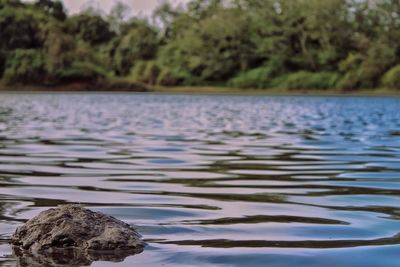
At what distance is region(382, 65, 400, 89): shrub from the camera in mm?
74438

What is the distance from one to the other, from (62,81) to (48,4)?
26.8 metres

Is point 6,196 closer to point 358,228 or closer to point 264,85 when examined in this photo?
point 358,228

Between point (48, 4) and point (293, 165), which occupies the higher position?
point (48, 4)

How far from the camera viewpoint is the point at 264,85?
280 ft

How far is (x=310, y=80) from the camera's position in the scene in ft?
270

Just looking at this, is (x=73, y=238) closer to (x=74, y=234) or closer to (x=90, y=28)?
(x=74, y=234)

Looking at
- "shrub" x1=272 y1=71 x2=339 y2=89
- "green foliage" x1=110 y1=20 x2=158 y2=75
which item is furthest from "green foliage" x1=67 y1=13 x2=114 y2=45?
"shrub" x1=272 y1=71 x2=339 y2=89

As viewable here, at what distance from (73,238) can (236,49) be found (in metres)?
85.5

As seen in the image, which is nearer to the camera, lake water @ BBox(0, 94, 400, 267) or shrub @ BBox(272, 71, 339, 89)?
lake water @ BBox(0, 94, 400, 267)

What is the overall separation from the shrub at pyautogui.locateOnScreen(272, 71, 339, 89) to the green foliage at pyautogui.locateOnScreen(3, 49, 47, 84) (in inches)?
1027

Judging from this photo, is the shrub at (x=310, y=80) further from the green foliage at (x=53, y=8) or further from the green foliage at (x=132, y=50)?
the green foliage at (x=53, y=8)

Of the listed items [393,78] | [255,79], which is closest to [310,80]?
[255,79]

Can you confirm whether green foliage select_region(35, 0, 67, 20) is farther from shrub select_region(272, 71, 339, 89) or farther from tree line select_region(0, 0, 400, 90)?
shrub select_region(272, 71, 339, 89)

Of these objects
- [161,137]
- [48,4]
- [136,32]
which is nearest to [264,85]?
[136,32]
